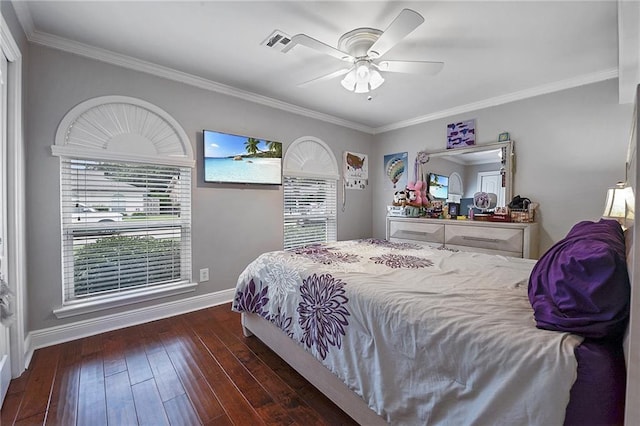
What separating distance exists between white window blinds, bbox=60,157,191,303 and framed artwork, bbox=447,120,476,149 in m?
3.21

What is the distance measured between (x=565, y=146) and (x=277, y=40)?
→ 9.74 feet

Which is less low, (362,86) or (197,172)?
(362,86)

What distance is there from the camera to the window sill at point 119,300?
221cm

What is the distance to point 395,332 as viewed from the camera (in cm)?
115

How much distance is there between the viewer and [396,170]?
168 inches

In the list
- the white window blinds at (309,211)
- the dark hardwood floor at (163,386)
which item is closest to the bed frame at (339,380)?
the dark hardwood floor at (163,386)

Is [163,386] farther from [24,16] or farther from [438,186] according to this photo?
[438,186]

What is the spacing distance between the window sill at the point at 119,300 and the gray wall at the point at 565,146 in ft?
12.4

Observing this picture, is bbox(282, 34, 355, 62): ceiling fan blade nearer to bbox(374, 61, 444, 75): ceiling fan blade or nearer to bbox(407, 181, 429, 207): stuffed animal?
bbox(374, 61, 444, 75): ceiling fan blade

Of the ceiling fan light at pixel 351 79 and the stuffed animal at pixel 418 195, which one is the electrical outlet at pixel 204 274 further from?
the stuffed animal at pixel 418 195

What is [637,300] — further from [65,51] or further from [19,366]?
[65,51]

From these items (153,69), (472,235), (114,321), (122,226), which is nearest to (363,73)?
(153,69)

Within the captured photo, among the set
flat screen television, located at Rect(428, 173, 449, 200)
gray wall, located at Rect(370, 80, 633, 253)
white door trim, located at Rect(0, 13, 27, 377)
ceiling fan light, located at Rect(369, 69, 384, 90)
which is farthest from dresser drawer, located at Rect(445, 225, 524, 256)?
white door trim, located at Rect(0, 13, 27, 377)

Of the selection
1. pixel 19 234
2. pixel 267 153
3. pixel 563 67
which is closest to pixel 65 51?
pixel 19 234
